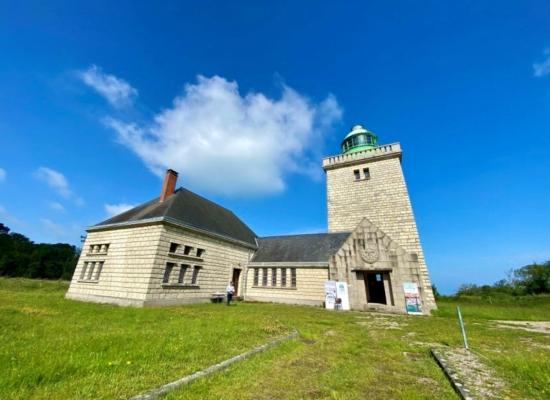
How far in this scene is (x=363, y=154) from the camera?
24.3m

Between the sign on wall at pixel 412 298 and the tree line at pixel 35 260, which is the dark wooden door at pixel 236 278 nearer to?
the sign on wall at pixel 412 298

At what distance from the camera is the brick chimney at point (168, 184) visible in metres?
18.5

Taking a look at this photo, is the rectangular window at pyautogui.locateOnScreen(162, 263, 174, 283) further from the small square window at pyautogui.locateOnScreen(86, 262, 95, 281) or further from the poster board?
the poster board

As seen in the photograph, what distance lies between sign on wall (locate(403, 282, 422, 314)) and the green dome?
1507 centimetres

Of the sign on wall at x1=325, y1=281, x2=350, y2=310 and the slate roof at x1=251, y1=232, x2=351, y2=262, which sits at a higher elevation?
the slate roof at x1=251, y1=232, x2=351, y2=262

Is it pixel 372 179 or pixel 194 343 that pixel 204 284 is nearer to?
pixel 194 343

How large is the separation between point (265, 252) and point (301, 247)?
3.89 meters

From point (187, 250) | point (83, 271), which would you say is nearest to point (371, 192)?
point (187, 250)

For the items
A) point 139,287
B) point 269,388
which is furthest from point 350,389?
point 139,287

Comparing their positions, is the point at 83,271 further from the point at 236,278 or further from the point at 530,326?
the point at 530,326

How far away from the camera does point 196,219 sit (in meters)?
17.7

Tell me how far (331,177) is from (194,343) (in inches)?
879

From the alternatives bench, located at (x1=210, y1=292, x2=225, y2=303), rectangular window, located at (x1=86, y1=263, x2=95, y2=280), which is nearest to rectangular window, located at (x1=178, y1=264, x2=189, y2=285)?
bench, located at (x1=210, y1=292, x2=225, y2=303)

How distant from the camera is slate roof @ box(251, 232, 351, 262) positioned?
1936 centimetres
